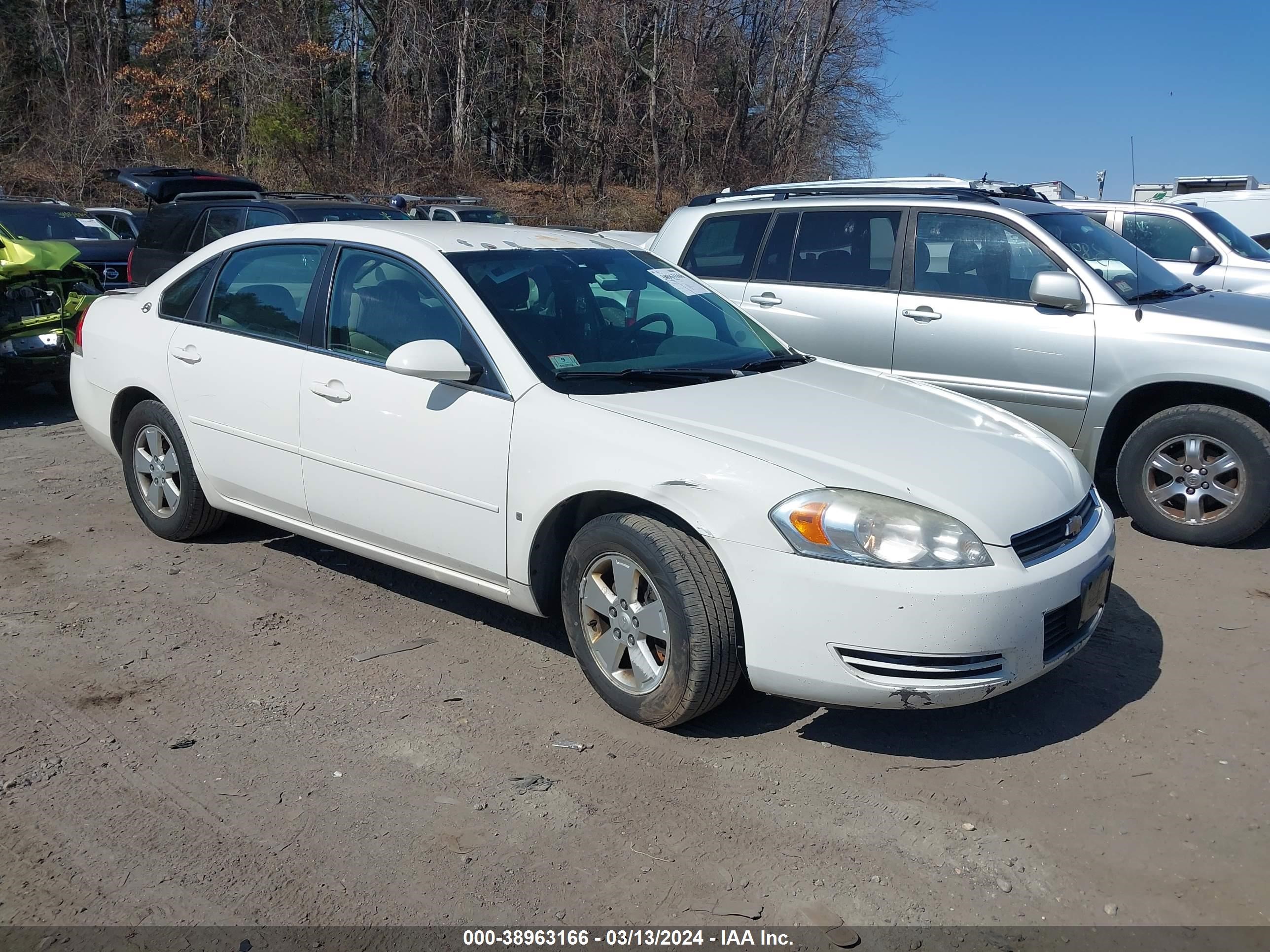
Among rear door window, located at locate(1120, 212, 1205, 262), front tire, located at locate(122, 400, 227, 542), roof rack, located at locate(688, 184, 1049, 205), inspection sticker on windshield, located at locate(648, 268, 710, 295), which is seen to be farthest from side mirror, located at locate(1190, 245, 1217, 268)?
front tire, located at locate(122, 400, 227, 542)

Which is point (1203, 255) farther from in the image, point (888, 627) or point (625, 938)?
point (625, 938)

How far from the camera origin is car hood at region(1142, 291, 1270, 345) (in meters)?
5.76

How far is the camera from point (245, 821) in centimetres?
322

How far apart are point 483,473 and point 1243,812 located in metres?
2.71

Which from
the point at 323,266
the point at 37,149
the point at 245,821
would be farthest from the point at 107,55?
the point at 245,821

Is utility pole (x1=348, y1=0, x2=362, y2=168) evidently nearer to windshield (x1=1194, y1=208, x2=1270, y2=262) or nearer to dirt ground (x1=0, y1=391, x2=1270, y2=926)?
windshield (x1=1194, y1=208, x2=1270, y2=262)

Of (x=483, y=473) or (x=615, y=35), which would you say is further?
(x=615, y=35)

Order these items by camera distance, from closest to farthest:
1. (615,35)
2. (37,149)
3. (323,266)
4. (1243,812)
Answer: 1. (1243,812)
2. (323,266)
3. (37,149)
4. (615,35)

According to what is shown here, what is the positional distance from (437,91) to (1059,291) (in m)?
31.6

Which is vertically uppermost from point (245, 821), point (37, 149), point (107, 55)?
point (107, 55)

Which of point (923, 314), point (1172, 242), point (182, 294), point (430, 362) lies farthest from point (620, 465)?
point (1172, 242)

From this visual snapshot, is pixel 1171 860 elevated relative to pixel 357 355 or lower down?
lower down

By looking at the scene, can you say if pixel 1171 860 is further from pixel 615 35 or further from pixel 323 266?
pixel 615 35

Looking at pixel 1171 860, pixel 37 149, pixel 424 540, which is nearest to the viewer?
pixel 1171 860
